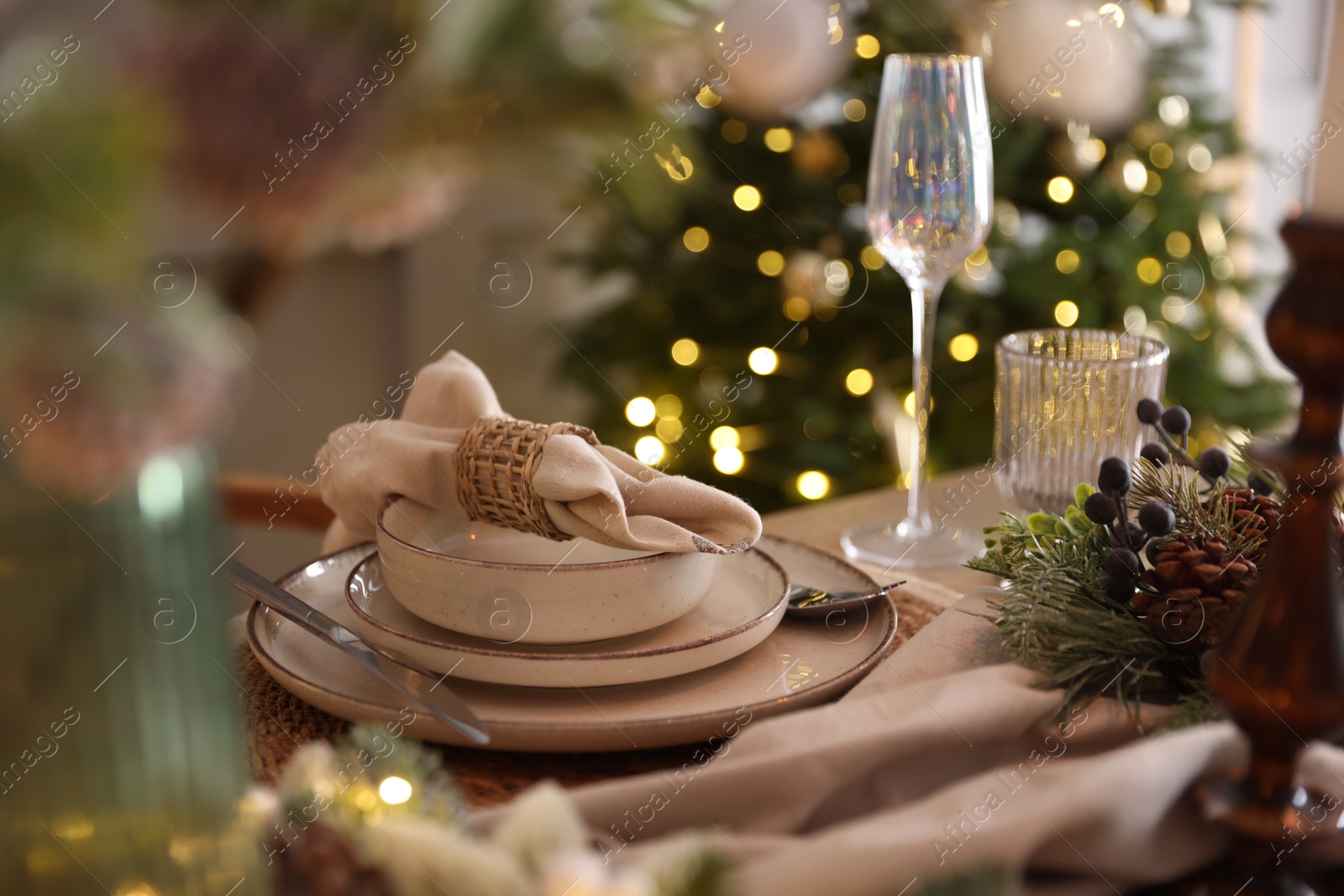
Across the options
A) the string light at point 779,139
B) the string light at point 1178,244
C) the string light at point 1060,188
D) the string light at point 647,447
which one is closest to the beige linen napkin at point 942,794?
the string light at point 647,447

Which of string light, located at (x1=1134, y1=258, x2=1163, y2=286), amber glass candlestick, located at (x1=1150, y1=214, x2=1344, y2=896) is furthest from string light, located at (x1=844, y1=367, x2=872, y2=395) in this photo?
amber glass candlestick, located at (x1=1150, y1=214, x2=1344, y2=896)

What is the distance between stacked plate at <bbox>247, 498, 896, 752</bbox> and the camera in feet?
1.80

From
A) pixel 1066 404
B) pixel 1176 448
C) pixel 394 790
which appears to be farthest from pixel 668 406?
pixel 394 790

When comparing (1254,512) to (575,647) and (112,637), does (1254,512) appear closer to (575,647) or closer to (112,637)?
(575,647)

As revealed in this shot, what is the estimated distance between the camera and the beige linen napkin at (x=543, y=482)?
597 millimetres

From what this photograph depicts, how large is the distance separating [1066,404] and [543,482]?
0.38 meters

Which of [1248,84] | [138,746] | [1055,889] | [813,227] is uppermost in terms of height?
[138,746]

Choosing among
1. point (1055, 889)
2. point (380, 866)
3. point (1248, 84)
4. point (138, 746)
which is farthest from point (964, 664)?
point (1248, 84)

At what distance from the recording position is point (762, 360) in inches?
74.9

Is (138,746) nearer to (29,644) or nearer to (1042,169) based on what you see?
(29,644)

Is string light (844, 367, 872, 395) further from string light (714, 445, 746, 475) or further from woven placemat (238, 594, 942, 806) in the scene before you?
woven placemat (238, 594, 942, 806)

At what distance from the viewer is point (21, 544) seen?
227mm

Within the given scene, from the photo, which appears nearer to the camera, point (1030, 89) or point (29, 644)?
point (29, 644)

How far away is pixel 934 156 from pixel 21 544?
734 mm
